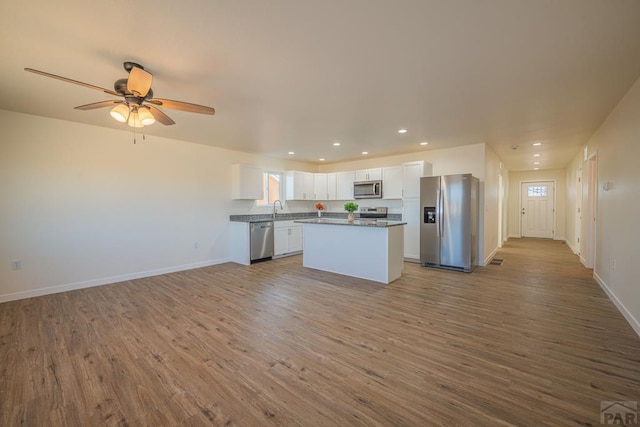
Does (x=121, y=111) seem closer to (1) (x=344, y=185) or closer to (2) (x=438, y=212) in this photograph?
(2) (x=438, y=212)

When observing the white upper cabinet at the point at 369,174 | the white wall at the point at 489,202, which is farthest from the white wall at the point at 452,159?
the white upper cabinet at the point at 369,174

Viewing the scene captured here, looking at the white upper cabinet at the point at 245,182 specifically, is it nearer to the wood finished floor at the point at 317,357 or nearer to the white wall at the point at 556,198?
the wood finished floor at the point at 317,357

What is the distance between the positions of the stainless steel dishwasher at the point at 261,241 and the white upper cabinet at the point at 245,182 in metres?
0.74

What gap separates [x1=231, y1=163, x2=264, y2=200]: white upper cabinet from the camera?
19.8ft

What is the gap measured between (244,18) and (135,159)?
4.00 meters

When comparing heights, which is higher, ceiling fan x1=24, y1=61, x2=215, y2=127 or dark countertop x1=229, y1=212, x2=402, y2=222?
ceiling fan x1=24, y1=61, x2=215, y2=127

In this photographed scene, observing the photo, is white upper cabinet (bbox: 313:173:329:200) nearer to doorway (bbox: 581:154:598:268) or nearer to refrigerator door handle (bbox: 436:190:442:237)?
refrigerator door handle (bbox: 436:190:442:237)

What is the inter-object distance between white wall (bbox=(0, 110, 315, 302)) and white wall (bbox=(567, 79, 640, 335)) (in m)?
6.34

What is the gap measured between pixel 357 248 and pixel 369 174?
262 cm

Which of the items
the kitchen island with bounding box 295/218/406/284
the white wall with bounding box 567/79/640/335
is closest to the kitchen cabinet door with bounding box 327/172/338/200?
the kitchen island with bounding box 295/218/406/284

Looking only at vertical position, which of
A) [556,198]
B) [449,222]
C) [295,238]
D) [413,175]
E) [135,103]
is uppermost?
[135,103]

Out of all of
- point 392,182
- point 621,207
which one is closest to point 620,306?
point 621,207

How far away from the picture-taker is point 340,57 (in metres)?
2.26

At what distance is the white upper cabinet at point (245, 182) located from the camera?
6031 millimetres
